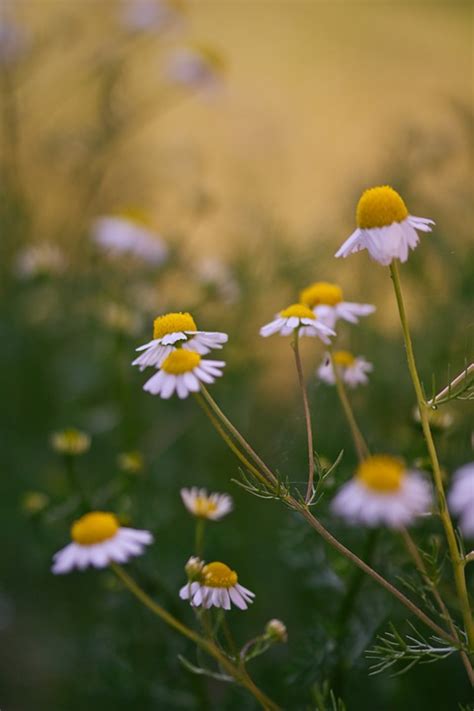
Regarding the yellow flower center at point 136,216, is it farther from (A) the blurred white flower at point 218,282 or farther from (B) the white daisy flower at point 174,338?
(B) the white daisy flower at point 174,338

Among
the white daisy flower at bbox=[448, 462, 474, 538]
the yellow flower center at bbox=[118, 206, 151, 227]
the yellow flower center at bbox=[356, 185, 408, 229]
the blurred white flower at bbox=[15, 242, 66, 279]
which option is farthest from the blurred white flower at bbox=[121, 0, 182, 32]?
the white daisy flower at bbox=[448, 462, 474, 538]

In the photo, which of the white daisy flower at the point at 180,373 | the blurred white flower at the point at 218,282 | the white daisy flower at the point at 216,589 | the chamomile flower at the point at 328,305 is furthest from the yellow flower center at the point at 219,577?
the blurred white flower at the point at 218,282

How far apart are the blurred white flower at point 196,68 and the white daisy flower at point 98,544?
46.8 inches

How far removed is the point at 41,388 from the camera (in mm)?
1462

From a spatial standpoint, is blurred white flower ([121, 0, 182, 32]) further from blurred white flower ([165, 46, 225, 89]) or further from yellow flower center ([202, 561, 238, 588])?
yellow flower center ([202, 561, 238, 588])

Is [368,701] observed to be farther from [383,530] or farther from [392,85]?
[392,85]

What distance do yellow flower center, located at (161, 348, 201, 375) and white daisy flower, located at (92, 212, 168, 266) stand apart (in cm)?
74

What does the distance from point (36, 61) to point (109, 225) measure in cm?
42

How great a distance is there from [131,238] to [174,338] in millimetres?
758

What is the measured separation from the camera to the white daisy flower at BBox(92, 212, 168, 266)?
4.09ft

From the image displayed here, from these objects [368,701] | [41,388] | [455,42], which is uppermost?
[455,42]

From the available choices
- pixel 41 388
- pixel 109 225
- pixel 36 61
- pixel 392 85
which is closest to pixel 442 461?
pixel 109 225

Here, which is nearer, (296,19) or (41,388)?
(41,388)

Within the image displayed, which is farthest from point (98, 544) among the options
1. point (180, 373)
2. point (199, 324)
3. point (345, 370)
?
point (199, 324)
